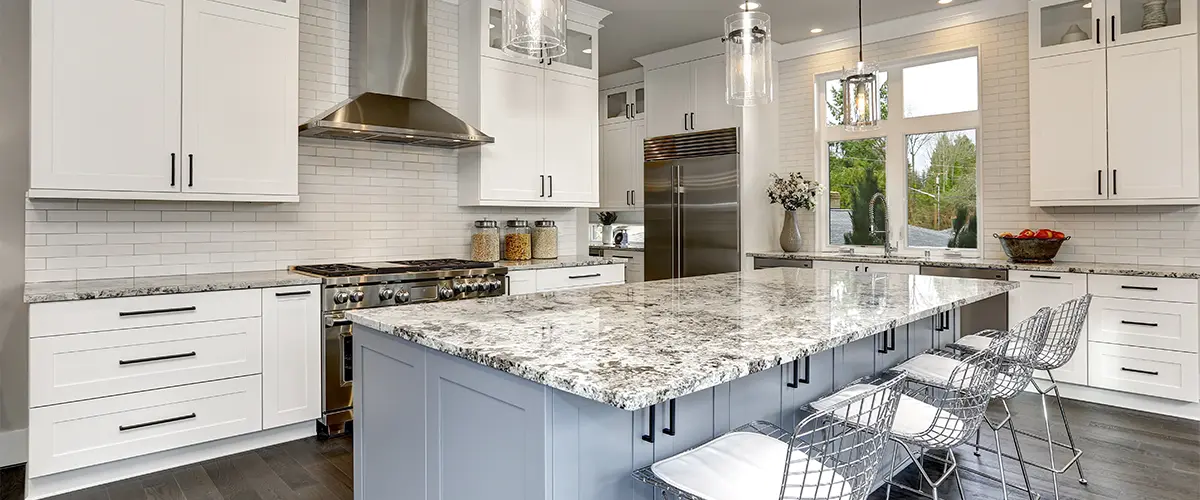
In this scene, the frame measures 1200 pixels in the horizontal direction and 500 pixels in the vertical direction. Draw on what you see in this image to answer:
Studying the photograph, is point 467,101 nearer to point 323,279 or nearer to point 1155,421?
point 323,279

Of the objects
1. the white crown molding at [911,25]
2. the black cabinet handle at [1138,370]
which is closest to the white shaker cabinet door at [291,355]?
the white crown molding at [911,25]

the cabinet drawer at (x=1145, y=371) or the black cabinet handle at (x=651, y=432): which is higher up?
the black cabinet handle at (x=651, y=432)

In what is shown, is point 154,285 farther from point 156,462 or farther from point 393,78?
point 393,78

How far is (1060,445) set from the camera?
10.2 ft

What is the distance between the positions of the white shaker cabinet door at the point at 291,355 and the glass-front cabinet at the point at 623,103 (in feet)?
14.0

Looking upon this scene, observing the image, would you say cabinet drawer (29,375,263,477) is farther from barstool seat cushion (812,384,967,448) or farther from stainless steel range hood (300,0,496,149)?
barstool seat cushion (812,384,967,448)

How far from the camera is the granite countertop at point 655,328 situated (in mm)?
1282

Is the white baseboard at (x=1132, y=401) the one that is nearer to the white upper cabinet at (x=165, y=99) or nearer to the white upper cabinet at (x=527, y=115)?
the white upper cabinet at (x=527, y=115)

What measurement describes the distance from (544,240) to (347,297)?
1.70m

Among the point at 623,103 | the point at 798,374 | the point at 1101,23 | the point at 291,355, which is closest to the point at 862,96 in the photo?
the point at 798,374

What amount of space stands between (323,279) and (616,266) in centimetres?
217

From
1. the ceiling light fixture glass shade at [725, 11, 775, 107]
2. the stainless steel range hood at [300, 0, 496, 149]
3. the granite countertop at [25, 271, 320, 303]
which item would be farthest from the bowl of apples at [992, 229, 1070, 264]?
the granite countertop at [25, 271, 320, 303]

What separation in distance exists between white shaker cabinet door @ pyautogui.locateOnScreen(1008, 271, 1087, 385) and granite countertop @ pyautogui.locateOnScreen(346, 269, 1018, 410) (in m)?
1.44

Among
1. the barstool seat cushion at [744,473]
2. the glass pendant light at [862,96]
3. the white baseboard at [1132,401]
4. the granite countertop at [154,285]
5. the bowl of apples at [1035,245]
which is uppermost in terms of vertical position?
the glass pendant light at [862,96]
